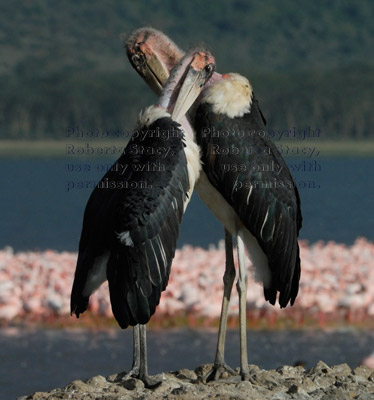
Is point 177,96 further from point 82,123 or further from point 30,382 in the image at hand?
point 82,123

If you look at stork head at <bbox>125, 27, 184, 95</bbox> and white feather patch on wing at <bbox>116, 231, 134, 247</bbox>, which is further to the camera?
stork head at <bbox>125, 27, 184, 95</bbox>

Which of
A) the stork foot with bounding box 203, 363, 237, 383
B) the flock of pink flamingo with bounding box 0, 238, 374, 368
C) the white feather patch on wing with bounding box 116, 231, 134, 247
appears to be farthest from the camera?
the flock of pink flamingo with bounding box 0, 238, 374, 368

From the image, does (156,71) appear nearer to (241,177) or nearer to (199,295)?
(241,177)

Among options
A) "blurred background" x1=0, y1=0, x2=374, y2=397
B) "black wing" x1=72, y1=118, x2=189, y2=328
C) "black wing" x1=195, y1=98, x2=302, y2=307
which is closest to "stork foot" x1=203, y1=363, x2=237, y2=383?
"black wing" x1=195, y1=98, x2=302, y2=307

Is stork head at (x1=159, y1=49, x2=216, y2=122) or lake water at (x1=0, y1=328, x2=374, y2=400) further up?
stork head at (x1=159, y1=49, x2=216, y2=122)

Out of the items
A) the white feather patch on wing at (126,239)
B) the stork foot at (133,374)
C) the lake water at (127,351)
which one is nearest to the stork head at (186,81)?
the white feather patch on wing at (126,239)

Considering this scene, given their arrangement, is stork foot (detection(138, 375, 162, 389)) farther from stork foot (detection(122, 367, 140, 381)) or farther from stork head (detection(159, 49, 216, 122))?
stork head (detection(159, 49, 216, 122))

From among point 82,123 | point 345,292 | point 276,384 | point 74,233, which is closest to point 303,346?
point 345,292

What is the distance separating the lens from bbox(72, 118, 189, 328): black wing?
21.4ft

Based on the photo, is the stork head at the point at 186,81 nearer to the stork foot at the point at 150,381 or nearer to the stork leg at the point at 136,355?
the stork leg at the point at 136,355

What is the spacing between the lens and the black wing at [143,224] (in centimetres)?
654

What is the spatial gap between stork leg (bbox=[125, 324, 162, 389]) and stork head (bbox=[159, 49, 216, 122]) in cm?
136

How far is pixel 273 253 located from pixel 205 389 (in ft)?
3.35

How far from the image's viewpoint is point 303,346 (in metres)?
11.2
